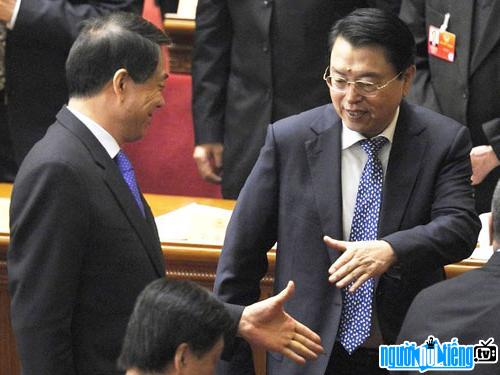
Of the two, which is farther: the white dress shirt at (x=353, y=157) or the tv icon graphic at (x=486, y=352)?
the white dress shirt at (x=353, y=157)

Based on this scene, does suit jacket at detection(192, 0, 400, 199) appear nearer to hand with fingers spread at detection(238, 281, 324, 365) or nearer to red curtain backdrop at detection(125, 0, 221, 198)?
red curtain backdrop at detection(125, 0, 221, 198)

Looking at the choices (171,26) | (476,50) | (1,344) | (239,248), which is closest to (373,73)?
(239,248)

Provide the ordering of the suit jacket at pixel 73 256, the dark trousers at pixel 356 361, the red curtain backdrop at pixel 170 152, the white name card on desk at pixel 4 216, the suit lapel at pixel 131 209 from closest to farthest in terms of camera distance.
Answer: the suit jacket at pixel 73 256, the suit lapel at pixel 131 209, the dark trousers at pixel 356 361, the white name card on desk at pixel 4 216, the red curtain backdrop at pixel 170 152

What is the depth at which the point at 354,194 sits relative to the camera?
2592 millimetres

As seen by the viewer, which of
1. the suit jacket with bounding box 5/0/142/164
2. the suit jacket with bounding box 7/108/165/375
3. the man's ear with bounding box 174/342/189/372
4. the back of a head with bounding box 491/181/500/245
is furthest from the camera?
the suit jacket with bounding box 5/0/142/164

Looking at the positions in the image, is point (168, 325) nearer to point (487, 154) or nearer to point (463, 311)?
point (463, 311)

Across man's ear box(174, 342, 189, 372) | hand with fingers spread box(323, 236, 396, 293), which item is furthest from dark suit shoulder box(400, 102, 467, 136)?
man's ear box(174, 342, 189, 372)

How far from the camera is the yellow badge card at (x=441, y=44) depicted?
3603 mm

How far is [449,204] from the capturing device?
2.54 meters

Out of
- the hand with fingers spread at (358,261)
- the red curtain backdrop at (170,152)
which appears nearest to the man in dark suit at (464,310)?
the hand with fingers spread at (358,261)

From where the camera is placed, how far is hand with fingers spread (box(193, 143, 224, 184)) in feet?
12.9

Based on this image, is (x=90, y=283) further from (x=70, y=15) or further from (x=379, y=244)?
(x=70, y=15)

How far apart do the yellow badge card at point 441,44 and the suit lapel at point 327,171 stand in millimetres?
1077

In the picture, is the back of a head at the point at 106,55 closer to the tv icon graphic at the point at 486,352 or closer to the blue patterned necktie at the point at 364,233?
the blue patterned necktie at the point at 364,233
